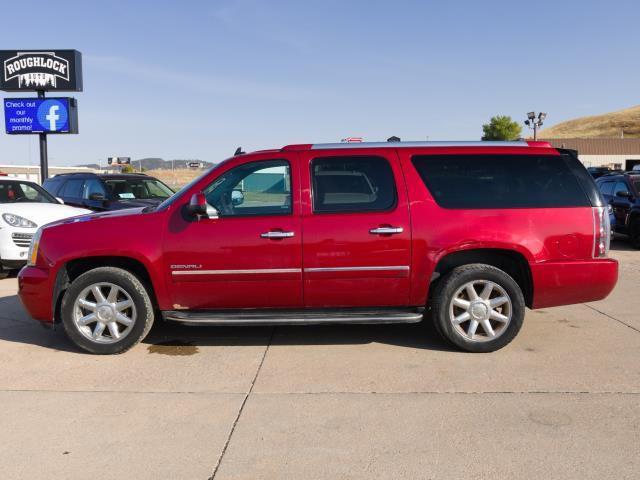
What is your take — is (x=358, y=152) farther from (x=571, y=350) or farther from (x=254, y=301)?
(x=571, y=350)

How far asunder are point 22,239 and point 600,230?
7684 millimetres

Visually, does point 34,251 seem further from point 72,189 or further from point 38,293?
point 72,189

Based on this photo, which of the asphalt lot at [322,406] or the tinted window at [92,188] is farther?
the tinted window at [92,188]

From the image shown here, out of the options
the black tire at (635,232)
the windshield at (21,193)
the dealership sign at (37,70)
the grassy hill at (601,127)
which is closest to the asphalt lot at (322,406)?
the windshield at (21,193)

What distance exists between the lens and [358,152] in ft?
16.3

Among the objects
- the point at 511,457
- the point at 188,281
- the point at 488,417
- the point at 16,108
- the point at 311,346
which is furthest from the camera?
the point at 16,108

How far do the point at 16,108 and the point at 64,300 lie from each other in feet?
51.4

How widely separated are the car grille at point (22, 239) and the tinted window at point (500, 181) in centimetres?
624

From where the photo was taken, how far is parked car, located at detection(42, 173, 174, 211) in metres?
11.2

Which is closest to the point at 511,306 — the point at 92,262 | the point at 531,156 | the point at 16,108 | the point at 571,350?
the point at 571,350

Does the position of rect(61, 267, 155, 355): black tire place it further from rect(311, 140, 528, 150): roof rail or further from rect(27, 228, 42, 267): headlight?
rect(311, 140, 528, 150): roof rail

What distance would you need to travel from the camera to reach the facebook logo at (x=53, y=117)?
58.6 feet

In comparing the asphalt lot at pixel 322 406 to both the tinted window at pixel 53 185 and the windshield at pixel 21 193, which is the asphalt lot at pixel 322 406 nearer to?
the windshield at pixel 21 193

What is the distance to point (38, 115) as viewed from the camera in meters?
17.9
